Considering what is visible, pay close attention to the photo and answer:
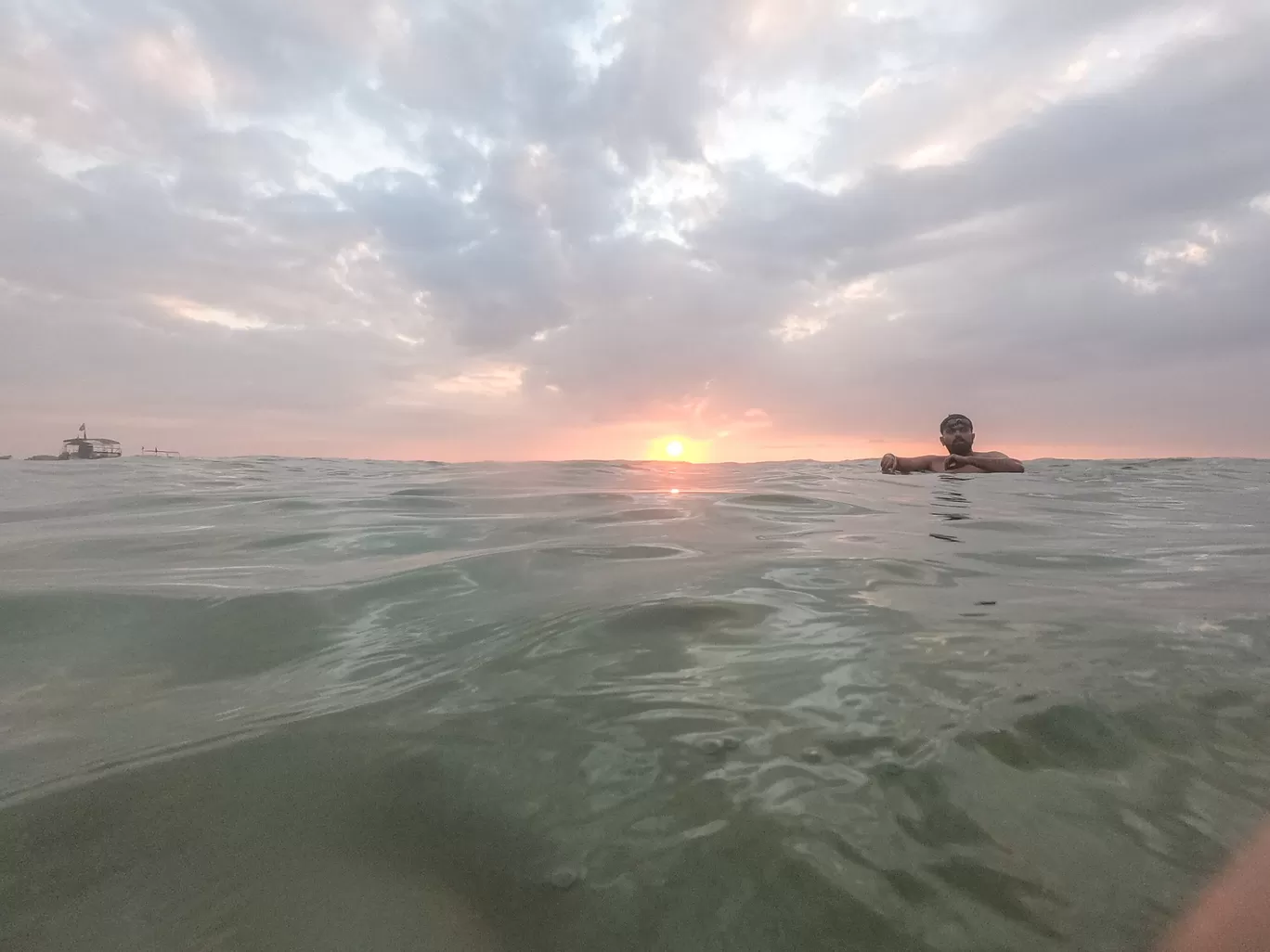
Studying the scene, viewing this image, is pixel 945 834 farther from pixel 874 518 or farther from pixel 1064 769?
pixel 874 518

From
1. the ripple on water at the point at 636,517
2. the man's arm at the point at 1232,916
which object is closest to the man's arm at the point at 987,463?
the ripple on water at the point at 636,517

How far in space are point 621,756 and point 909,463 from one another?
17271 millimetres

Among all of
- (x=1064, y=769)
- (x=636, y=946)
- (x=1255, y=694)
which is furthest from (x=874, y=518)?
(x=636, y=946)

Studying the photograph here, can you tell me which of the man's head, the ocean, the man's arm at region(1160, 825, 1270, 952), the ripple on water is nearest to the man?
the man's head

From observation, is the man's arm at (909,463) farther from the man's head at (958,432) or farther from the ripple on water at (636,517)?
the ripple on water at (636,517)

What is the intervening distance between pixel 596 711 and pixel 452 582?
2.26 meters

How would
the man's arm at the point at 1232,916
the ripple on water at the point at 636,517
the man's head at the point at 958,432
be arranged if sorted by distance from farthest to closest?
1. the man's head at the point at 958,432
2. the ripple on water at the point at 636,517
3. the man's arm at the point at 1232,916

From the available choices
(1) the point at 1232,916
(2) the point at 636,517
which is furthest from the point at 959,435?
(1) the point at 1232,916

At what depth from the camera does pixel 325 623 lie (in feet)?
10.8

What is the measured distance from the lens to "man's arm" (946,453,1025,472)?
16062 millimetres

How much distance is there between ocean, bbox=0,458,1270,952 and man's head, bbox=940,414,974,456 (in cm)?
1259

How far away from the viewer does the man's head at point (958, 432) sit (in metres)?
15.8

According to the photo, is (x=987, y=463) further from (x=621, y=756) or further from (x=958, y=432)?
(x=621, y=756)

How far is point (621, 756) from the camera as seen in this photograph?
75.5 inches
